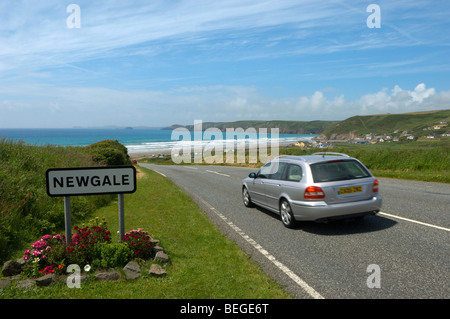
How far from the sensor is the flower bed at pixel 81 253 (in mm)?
4930

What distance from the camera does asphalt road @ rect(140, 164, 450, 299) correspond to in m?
4.32

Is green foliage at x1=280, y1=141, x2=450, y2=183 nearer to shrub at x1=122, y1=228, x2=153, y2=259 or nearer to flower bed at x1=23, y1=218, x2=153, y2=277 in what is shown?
shrub at x1=122, y1=228, x2=153, y2=259

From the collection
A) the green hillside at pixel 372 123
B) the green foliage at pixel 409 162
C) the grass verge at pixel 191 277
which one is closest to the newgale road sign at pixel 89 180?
the grass verge at pixel 191 277

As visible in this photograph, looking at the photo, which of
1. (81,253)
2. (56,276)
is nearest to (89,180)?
(81,253)

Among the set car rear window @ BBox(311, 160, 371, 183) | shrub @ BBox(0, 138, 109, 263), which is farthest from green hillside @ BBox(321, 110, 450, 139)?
shrub @ BBox(0, 138, 109, 263)

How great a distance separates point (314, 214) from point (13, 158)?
1000cm

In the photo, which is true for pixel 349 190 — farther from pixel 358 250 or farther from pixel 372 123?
pixel 372 123

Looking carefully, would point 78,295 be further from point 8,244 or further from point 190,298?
point 8,244

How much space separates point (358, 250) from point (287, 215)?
2.10 meters

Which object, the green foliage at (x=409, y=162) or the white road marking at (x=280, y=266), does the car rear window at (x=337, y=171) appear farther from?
the green foliage at (x=409, y=162)

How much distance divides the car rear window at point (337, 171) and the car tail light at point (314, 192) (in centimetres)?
22

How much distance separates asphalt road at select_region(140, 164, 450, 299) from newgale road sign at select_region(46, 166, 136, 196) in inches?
103
